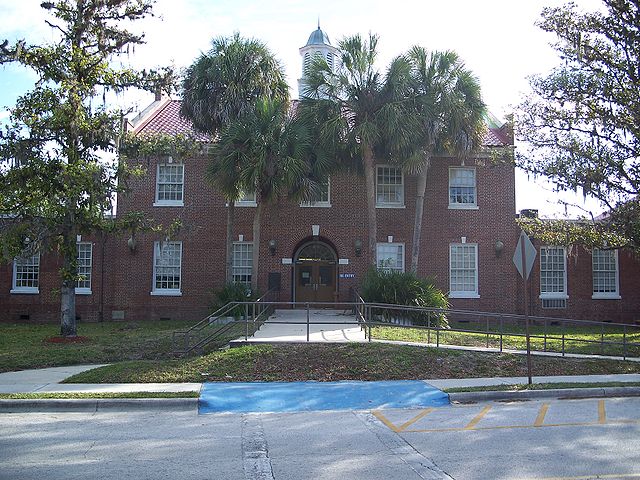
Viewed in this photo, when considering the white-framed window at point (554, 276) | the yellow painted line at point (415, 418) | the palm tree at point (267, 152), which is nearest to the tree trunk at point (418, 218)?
the palm tree at point (267, 152)

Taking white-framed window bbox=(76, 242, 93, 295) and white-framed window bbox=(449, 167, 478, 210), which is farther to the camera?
white-framed window bbox=(449, 167, 478, 210)

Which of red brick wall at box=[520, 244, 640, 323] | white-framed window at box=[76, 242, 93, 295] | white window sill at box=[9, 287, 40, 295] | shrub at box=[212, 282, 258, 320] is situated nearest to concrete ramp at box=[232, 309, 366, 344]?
shrub at box=[212, 282, 258, 320]

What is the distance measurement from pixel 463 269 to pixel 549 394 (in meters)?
14.8

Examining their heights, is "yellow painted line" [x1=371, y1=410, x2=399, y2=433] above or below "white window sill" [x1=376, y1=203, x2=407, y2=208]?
below

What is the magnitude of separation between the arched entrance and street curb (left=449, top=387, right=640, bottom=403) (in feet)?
48.8

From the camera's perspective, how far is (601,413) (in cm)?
1009

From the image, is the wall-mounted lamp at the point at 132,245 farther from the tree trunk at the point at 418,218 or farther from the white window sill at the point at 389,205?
the tree trunk at the point at 418,218

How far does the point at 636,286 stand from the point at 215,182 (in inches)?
739

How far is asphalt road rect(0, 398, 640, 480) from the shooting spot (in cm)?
675

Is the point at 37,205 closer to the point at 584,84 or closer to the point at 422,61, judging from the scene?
the point at 422,61

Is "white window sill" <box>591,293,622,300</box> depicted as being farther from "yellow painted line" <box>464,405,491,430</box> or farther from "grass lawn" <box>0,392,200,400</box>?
"grass lawn" <box>0,392,200,400</box>

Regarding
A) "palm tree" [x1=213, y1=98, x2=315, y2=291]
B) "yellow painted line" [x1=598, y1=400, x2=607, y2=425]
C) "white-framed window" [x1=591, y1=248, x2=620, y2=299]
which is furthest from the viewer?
"white-framed window" [x1=591, y1=248, x2=620, y2=299]

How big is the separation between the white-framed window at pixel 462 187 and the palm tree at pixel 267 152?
751cm

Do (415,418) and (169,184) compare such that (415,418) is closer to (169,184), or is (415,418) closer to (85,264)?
(169,184)
